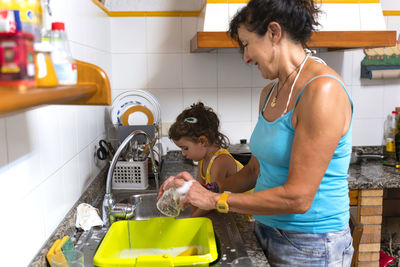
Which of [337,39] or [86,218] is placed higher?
[337,39]

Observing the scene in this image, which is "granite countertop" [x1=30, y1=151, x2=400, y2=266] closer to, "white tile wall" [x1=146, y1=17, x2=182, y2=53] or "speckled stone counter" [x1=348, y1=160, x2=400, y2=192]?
"speckled stone counter" [x1=348, y1=160, x2=400, y2=192]

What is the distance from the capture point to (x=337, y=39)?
6.40 feet

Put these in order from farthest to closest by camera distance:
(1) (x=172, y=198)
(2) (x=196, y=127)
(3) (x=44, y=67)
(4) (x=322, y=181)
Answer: (2) (x=196, y=127), (1) (x=172, y=198), (4) (x=322, y=181), (3) (x=44, y=67)

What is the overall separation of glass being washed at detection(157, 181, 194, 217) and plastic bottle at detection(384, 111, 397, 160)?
186 cm

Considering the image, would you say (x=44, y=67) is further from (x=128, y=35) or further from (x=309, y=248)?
(x=128, y=35)

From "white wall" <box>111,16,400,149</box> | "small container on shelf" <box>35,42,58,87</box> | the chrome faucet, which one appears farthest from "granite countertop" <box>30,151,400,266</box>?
"small container on shelf" <box>35,42,58,87</box>

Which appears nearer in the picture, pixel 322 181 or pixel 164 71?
pixel 322 181

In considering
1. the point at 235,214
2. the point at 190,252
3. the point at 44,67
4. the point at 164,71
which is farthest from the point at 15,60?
the point at 164,71

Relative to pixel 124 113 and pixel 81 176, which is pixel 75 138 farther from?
pixel 124 113

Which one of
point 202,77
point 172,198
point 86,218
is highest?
point 202,77

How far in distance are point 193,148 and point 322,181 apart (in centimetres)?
76

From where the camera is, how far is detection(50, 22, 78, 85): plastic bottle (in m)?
0.65

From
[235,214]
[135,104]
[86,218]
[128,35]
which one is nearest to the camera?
[86,218]

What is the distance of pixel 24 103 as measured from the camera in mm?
469
